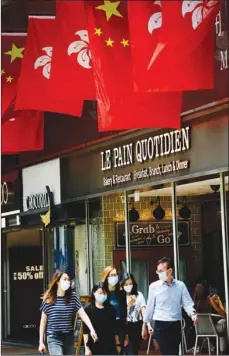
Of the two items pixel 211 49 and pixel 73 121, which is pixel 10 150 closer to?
pixel 73 121

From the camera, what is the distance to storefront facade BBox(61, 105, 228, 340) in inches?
666

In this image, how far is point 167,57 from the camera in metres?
13.8

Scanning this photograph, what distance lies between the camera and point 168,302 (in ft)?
52.8

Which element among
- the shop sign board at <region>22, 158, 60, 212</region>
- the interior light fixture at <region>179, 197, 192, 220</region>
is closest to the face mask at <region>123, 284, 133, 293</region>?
the interior light fixture at <region>179, 197, 192, 220</region>

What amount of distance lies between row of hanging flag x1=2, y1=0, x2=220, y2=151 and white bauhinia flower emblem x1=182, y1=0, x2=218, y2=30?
0.05ft

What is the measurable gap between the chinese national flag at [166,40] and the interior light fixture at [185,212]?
179 inches

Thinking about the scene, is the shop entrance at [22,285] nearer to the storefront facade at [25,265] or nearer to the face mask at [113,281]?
the storefront facade at [25,265]

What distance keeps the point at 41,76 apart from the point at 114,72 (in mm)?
2109

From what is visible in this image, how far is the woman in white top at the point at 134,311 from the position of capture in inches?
730

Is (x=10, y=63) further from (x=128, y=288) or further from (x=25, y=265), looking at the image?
(x=25, y=265)

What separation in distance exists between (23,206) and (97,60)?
1045cm

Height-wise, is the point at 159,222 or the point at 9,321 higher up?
the point at 159,222

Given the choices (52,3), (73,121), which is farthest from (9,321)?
(52,3)

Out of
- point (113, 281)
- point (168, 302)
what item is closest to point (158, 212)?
point (113, 281)
